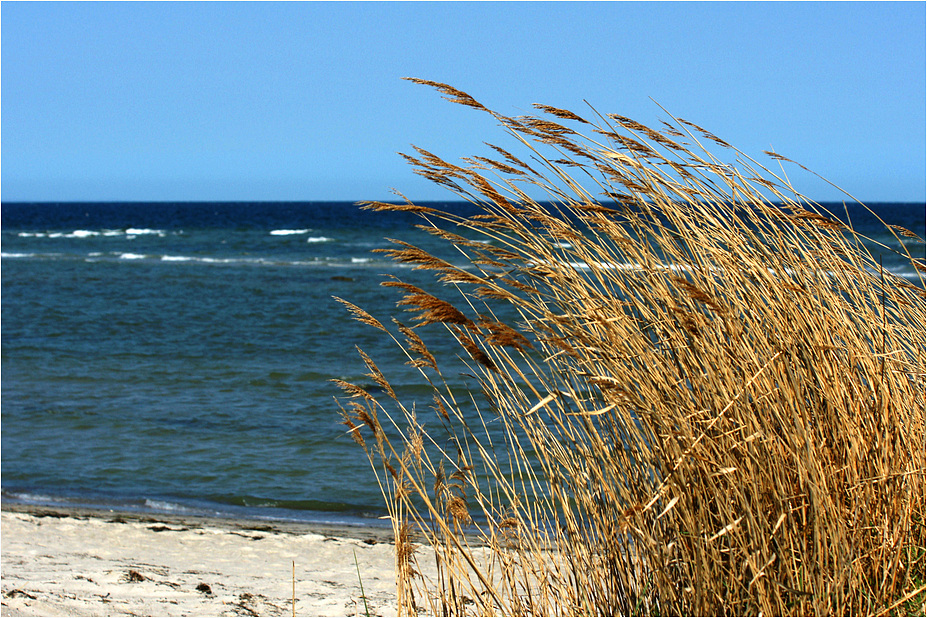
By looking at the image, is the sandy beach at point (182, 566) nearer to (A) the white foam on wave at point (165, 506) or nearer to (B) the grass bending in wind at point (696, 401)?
(A) the white foam on wave at point (165, 506)

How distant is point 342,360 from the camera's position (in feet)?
33.0

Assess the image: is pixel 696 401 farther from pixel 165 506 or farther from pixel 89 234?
pixel 89 234

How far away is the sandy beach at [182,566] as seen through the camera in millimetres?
3791

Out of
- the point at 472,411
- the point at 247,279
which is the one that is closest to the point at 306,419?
the point at 472,411

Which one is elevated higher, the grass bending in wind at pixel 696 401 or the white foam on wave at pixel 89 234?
Result: the white foam on wave at pixel 89 234

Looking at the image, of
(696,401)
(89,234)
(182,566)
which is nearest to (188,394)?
(182,566)

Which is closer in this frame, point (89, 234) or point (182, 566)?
point (182, 566)

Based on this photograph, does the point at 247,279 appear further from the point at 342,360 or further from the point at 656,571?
the point at 656,571

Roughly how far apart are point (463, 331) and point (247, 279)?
64.6 feet

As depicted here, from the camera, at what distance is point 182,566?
174 inches

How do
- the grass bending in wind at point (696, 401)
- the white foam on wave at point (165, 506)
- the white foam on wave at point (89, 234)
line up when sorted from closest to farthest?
1. the grass bending in wind at point (696, 401)
2. the white foam on wave at point (165, 506)
3. the white foam on wave at point (89, 234)

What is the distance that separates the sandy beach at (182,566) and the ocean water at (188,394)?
392mm

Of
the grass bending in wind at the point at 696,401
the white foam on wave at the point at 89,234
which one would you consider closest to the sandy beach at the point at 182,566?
the grass bending in wind at the point at 696,401

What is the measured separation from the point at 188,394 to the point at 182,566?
415cm
